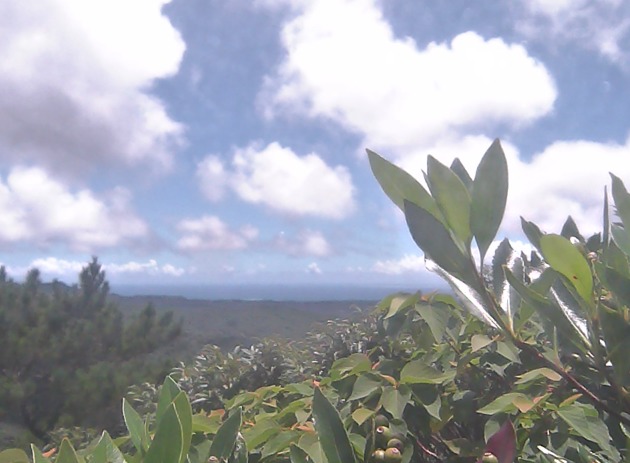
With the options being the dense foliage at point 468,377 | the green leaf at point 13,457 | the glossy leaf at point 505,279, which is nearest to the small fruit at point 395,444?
the dense foliage at point 468,377

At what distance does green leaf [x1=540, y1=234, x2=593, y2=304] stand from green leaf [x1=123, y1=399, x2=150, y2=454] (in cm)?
69

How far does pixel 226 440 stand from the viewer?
0.98m

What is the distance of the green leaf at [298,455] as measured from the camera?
3.52ft

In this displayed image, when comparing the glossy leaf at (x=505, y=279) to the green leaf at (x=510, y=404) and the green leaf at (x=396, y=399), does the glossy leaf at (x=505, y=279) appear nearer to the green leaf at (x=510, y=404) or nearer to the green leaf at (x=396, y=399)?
the green leaf at (x=510, y=404)

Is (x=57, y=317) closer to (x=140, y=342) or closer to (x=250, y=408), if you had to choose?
(x=140, y=342)

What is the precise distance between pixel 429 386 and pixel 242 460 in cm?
52

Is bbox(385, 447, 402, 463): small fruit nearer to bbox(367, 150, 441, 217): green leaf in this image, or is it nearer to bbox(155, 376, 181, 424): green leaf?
bbox(155, 376, 181, 424): green leaf

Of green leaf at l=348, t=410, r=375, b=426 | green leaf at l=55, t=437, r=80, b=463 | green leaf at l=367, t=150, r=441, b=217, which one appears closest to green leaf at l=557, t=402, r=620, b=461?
green leaf at l=348, t=410, r=375, b=426

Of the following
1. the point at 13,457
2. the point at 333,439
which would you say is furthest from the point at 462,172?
the point at 13,457

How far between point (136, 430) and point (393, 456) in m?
0.46

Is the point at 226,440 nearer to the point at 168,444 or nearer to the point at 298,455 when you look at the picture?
the point at 298,455

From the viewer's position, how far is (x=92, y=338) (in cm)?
1114

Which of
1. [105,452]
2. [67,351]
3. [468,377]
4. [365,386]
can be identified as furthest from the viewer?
[67,351]

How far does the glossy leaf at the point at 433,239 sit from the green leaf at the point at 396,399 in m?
0.63
